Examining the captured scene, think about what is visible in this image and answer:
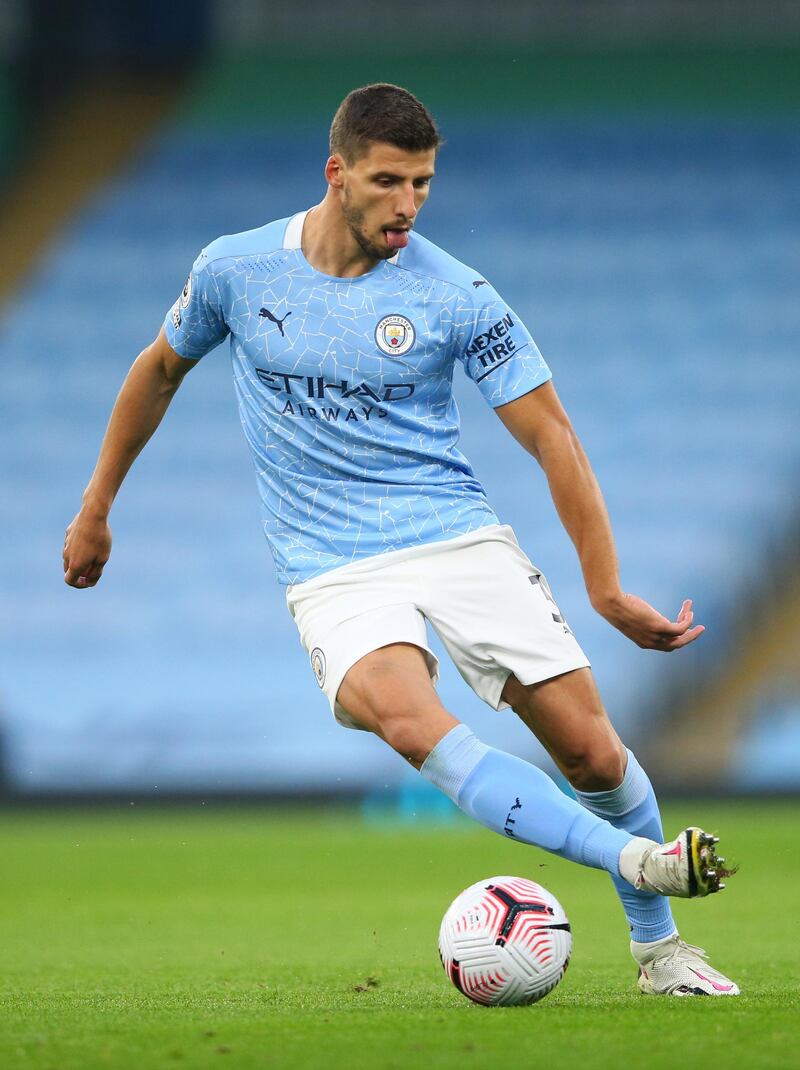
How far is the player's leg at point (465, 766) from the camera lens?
4.09 m

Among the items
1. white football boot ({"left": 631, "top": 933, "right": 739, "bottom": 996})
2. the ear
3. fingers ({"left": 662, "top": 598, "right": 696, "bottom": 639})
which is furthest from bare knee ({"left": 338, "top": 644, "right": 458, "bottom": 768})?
the ear

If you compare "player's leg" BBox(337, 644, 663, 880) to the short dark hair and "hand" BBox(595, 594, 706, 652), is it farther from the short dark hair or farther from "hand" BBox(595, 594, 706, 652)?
the short dark hair

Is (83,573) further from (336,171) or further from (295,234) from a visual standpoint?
(336,171)

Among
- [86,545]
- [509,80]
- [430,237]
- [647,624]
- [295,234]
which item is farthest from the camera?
[509,80]

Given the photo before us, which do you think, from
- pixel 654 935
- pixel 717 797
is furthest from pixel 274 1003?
pixel 717 797

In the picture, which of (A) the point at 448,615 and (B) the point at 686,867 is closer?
(B) the point at 686,867

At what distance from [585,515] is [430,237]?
1292 cm

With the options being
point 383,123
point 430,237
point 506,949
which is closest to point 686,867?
point 506,949

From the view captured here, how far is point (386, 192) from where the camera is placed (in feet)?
14.8

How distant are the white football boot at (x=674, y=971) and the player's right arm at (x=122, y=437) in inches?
76.1

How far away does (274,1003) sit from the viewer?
4.48m

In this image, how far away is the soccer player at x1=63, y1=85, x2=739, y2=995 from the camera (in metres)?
4.45

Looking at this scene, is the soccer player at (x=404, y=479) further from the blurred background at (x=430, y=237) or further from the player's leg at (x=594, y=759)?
the blurred background at (x=430, y=237)

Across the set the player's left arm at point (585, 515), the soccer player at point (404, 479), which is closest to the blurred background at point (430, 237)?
the soccer player at point (404, 479)
